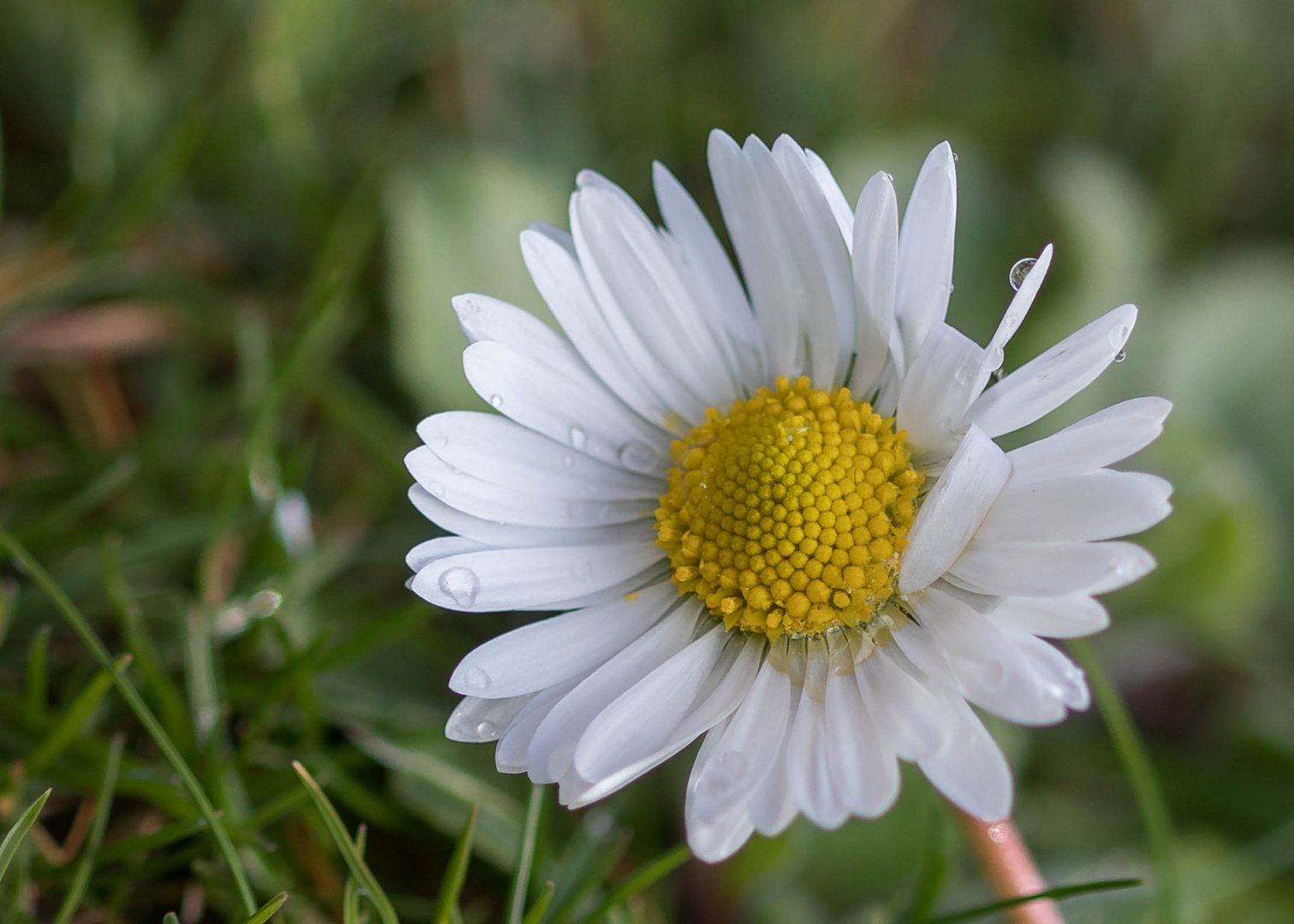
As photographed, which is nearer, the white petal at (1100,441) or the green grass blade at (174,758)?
the white petal at (1100,441)

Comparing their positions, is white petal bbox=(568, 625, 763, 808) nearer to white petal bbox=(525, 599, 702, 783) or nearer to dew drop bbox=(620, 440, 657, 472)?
white petal bbox=(525, 599, 702, 783)

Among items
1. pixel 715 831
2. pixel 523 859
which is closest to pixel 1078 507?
pixel 715 831

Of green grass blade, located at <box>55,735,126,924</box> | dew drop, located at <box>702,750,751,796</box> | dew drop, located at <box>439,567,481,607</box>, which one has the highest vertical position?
dew drop, located at <box>439,567,481,607</box>

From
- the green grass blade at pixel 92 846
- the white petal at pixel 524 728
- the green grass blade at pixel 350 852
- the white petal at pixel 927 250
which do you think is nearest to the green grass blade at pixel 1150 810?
the white petal at pixel 927 250

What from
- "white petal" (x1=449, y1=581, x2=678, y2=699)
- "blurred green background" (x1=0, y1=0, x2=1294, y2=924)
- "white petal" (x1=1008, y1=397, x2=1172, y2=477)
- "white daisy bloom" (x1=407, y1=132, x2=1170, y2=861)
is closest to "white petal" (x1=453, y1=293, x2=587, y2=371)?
"white daisy bloom" (x1=407, y1=132, x2=1170, y2=861)

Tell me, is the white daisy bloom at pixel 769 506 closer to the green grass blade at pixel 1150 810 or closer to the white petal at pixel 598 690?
the white petal at pixel 598 690
